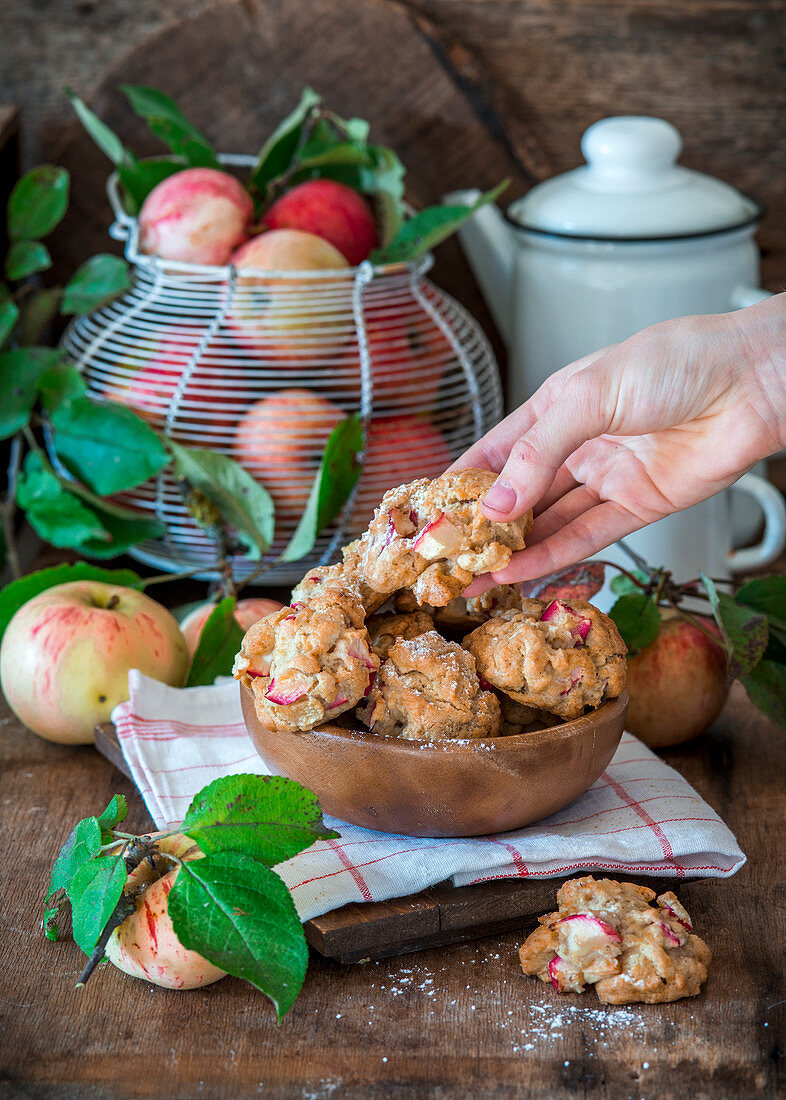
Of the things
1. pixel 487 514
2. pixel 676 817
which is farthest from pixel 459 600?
pixel 676 817

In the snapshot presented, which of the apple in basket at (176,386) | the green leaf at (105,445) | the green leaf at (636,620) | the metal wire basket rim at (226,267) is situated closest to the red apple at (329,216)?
the metal wire basket rim at (226,267)

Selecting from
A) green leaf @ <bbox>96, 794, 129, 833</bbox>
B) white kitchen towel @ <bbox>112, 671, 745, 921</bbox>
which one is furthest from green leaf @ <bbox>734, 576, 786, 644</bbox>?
green leaf @ <bbox>96, 794, 129, 833</bbox>

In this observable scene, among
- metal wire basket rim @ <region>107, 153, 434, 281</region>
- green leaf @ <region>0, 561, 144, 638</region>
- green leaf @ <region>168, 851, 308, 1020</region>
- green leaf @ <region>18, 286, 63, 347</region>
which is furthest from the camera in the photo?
green leaf @ <region>18, 286, 63, 347</region>

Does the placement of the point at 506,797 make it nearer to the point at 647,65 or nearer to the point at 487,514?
the point at 487,514

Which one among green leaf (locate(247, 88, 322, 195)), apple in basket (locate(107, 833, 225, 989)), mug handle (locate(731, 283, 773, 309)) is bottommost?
mug handle (locate(731, 283, 773, 309))

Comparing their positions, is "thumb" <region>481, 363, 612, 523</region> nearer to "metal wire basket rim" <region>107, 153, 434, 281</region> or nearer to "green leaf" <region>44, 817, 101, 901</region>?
"green leaf" <region>44, 817, 101, 901</region>

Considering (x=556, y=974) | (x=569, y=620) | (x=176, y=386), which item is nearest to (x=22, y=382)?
(x=176, y=386)

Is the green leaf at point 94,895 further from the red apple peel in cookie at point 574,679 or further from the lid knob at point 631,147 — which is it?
the lid knob at point 631,147

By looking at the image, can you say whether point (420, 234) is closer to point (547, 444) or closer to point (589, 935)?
point (547, 444)
